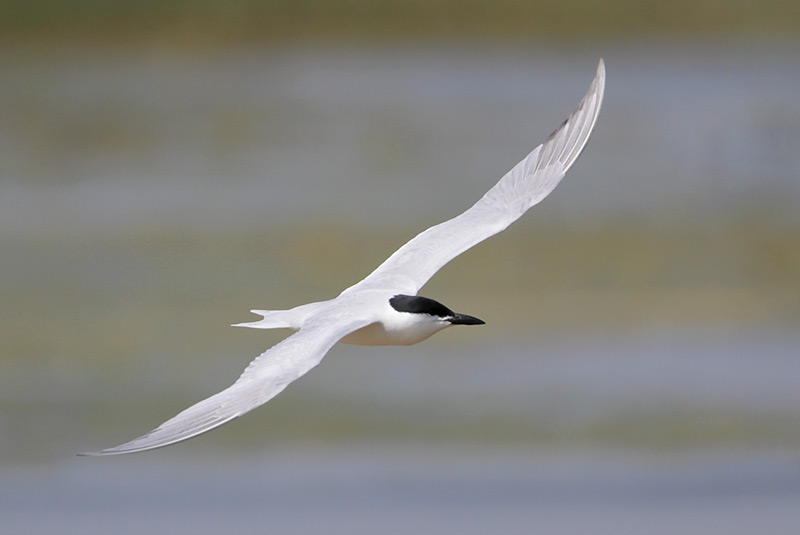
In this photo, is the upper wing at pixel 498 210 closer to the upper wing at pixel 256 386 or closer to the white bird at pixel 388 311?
the white bird at pixel 388 311

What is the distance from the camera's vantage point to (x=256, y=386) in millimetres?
4527

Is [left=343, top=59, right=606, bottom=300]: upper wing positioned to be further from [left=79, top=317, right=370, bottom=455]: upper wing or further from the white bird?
[left=79, top=317, right=370, bottom=455]: upper wing

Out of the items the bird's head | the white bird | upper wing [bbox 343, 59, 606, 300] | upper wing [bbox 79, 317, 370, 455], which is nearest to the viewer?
upper wing [bbox 79, 317, 370, 455]

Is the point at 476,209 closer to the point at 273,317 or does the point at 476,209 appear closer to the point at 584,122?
the point at 584,122

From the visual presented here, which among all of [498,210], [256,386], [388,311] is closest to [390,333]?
[388,311]

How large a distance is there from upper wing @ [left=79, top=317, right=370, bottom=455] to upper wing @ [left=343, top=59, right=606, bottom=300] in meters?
0.84

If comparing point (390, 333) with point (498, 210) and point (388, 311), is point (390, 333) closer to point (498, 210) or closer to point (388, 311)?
point (388, 311)

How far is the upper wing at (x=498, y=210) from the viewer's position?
598cm

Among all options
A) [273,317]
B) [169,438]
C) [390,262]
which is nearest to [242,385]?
[169,438]

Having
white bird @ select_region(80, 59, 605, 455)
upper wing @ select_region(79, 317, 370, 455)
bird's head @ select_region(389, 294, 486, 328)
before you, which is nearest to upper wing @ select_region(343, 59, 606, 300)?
white bird @ select_region(80, 59, 605, 455)

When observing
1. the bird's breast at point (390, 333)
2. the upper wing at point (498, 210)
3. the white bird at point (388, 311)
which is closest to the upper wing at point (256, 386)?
the white bird at point (388, 311)

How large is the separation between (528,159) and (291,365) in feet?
7.48

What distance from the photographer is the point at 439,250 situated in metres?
6.05

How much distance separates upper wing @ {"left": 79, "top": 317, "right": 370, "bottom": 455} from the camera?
13.4 ft
